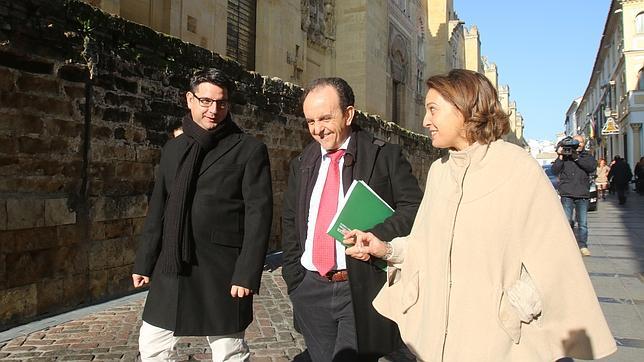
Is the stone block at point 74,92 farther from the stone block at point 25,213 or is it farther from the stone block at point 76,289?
the stone block at point 76,289

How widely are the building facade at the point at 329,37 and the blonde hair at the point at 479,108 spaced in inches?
309

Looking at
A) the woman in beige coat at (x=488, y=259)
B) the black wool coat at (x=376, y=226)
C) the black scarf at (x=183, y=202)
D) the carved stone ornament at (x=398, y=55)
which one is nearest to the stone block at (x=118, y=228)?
the black scarf at (x=183, y=202)

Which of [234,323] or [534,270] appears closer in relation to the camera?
[534,270]

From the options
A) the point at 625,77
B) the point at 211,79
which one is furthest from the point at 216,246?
the point at 625,77

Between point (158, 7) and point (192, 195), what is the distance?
8.61m

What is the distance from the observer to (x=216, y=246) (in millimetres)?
2627

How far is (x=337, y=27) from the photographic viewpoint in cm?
1948

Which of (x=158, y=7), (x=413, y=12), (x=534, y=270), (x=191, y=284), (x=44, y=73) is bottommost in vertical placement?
(x=191, y=284)

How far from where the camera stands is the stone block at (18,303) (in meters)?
4.64

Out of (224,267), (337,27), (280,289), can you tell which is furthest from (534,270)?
(337,27)

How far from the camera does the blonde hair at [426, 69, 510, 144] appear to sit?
1.92 m

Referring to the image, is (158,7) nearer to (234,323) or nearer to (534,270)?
(234,323)

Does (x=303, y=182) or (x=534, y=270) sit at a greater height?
(x=303, y=182)

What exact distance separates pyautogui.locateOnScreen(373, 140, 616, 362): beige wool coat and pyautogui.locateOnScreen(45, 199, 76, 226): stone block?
14.5 feet
